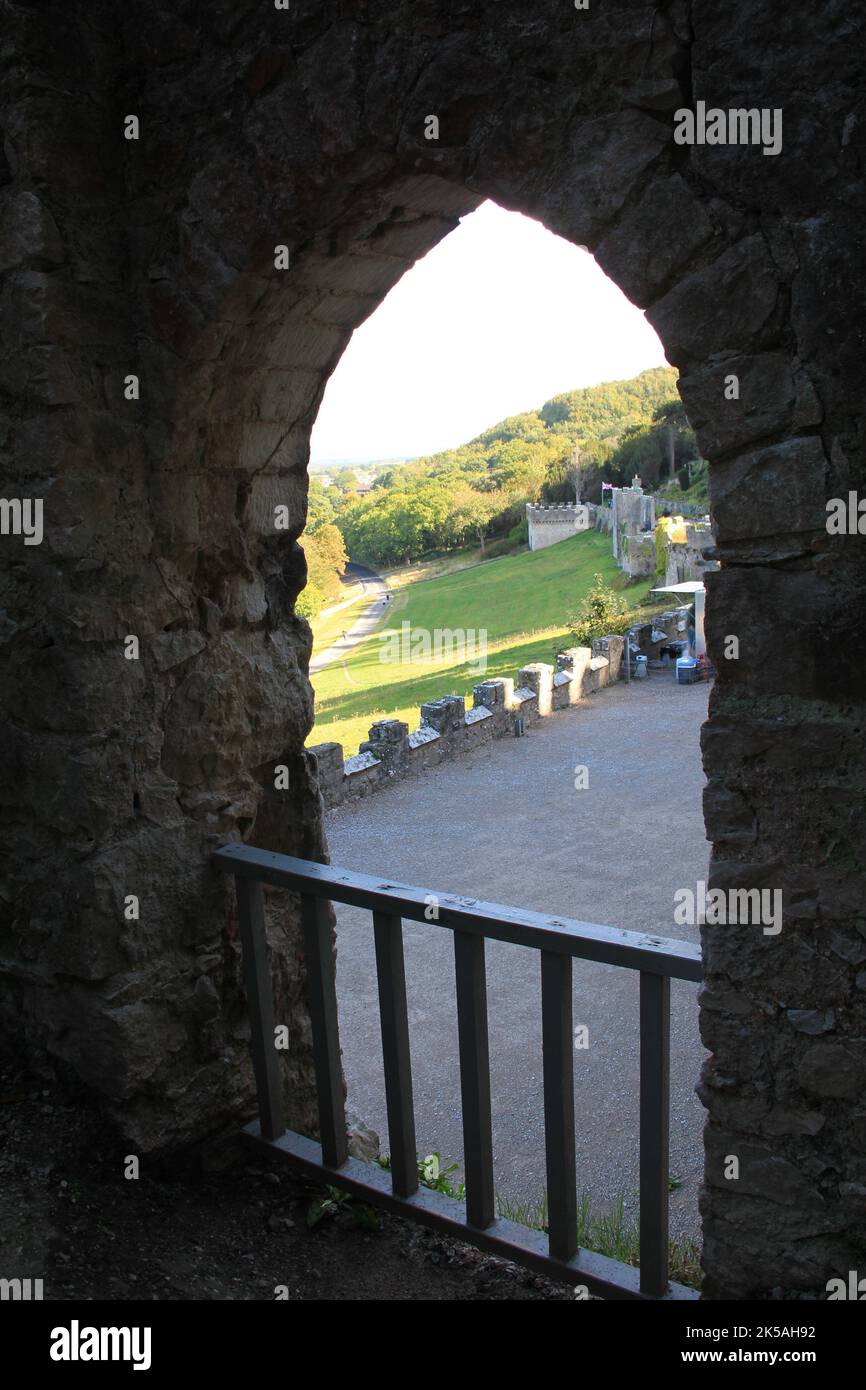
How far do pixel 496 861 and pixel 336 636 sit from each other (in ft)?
113

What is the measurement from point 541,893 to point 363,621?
37.2 meters

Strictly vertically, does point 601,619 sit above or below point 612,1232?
above

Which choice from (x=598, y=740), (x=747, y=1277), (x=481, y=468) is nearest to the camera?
(x=747, y=1277)

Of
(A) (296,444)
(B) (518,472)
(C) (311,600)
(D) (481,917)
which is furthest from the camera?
(B) (518,472)

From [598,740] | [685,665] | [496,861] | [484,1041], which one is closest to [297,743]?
[484,1041]

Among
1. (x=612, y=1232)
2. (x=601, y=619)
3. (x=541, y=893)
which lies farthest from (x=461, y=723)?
(x=612, y=1232)

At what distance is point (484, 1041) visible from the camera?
255cm

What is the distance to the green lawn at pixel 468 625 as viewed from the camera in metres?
21.7

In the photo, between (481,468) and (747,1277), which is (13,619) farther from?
(481,468)

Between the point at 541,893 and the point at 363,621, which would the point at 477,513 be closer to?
the point at 363,621

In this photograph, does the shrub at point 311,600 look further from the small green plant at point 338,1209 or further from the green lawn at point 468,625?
the small green plant at point 338,1209

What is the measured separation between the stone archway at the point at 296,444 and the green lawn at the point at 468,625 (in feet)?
36.7

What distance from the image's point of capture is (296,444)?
10.5 feet

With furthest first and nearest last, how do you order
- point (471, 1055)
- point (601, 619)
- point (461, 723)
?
point (601, 619)
point (461, 723)
point (471, 1055)
